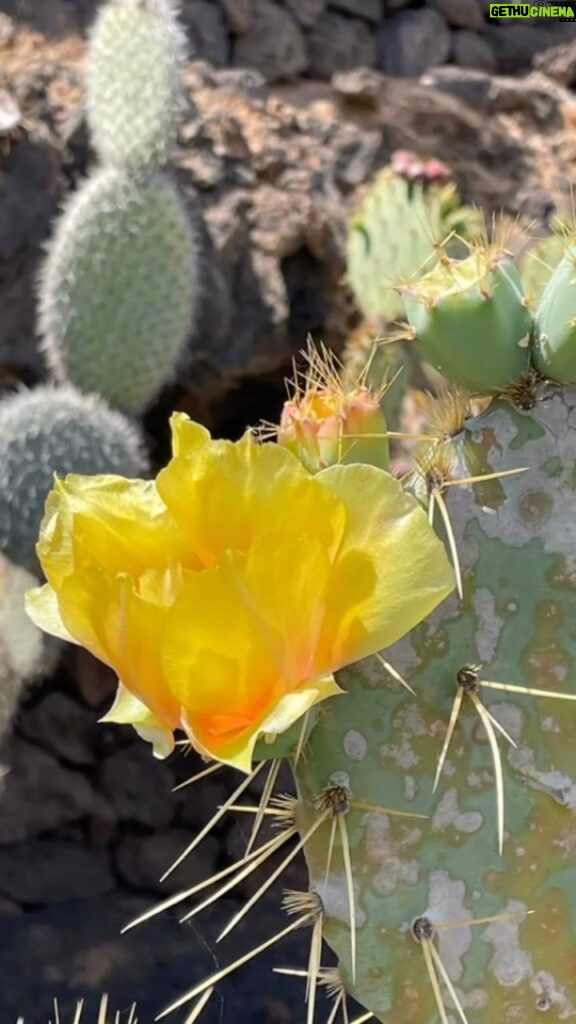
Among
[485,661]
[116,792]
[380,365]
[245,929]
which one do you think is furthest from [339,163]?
[485,661]

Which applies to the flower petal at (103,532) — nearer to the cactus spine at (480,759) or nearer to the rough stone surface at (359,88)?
the cactus spine at (480,759)

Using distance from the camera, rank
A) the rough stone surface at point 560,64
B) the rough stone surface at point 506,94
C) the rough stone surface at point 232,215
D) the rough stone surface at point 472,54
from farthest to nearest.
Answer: the rough stone surface at point 472,54, the rough stone surface at point 560,64, the rough stone surface at point 506,94, the rough stone surface at point 232,215

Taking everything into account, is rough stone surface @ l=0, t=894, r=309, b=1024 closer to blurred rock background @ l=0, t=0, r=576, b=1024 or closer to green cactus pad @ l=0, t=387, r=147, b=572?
blurred rock background @ l=0, t=0, r=576, b=1024

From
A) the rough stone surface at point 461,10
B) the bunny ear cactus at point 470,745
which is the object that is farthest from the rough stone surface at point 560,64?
the bunny ear cactus at point 470,745

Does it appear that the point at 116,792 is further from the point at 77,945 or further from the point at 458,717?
the point at 458,717

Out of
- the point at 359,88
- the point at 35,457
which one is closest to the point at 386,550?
the point at 35,457

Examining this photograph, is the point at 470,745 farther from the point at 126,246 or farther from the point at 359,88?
the point at 359,88
